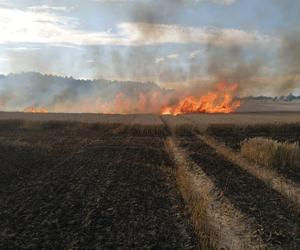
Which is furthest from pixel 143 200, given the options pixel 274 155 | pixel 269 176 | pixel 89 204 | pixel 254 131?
pixel 254 131

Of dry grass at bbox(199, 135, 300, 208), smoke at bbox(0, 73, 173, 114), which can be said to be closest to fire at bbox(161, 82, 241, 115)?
smoke at bbox(0, 73, 173, 114)

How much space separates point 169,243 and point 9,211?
5.70 meters

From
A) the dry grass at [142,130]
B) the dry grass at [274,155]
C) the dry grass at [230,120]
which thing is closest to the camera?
the dry grass at [274,155]

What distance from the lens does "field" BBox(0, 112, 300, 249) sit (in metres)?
11.2

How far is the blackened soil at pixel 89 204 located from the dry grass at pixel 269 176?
4486mm

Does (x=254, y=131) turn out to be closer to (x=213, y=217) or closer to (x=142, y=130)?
(x=142, y=130)

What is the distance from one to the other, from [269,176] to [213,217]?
828 centimetres

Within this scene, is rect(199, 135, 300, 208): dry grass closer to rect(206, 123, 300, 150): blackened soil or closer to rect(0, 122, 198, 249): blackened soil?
rect(0, 122, 198, 249): blackened soil

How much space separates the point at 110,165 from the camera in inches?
942

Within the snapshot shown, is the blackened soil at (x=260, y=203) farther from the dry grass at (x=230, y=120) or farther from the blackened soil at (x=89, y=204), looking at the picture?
the dry grass at (x=230, y=120)

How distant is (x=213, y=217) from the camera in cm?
1354

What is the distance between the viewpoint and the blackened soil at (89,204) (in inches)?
431

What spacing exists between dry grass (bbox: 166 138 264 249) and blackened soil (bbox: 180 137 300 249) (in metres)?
0.37

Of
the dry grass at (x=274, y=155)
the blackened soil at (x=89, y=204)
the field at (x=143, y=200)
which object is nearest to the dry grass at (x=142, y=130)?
the field at (x=143, y=200)
